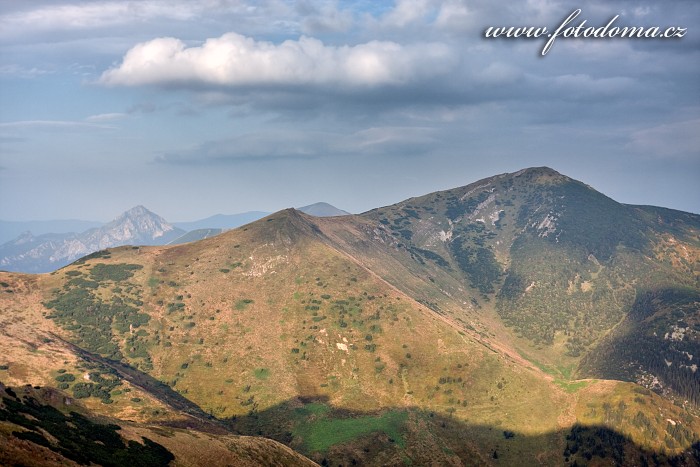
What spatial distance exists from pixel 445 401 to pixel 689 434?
3052 inches

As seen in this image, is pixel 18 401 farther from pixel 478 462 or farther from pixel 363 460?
pixel 478 462

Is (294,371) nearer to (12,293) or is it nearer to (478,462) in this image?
(478,462)

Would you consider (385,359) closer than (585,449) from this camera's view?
No

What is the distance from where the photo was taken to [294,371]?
181750 mm

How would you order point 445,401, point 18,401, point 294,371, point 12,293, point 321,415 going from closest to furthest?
point 18,401
point 321,415
point 445,401
point 294,371
point 12,293

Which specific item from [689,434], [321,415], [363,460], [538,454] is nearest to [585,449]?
[538,454]

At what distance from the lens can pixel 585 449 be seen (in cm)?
14450

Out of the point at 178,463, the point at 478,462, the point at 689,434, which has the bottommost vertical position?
the point at 478,462

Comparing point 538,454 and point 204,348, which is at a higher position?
point 204,348

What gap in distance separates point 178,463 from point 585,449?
128 m

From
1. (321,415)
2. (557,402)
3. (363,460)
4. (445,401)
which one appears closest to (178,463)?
(363,460)

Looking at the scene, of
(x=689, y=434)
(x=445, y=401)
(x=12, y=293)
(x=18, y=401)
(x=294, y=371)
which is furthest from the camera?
(x=12, y=293)

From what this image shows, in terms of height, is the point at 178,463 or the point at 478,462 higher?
the point at 178,463

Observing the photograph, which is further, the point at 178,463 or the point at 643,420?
the point at 643,420
